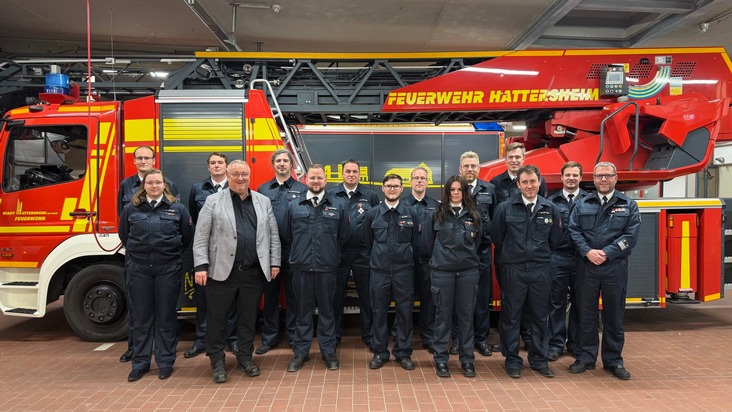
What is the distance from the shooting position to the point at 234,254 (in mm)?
3879

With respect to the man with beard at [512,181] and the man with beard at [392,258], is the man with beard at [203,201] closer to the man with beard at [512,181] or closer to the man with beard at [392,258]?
the man with beard at [392,258]

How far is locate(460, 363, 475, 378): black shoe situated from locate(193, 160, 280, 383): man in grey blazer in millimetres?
1956

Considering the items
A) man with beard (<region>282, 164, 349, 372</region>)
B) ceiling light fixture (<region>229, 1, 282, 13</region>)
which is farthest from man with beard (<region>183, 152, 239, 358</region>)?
ceiling light fixture (<region>229, 1, 282, 13</region>)

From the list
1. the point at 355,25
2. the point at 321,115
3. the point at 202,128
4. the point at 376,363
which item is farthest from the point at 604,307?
the point at 355,25

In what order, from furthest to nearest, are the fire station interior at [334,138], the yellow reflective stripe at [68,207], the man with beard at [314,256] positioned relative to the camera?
1. the yellow reflective stripe at [68,207]
2. the man with beard at [314,256]
3. the fire station interior at [334,138]

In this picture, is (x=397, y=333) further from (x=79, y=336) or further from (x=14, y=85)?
(x=14, y=85)

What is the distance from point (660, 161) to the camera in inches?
205

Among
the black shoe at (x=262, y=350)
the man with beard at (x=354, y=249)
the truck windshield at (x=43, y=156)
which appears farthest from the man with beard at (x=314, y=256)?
the truck windshield at (x=43, y=156)

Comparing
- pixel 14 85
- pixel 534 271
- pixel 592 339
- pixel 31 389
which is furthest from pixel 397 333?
pixel 14 85

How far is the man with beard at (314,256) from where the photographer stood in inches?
162

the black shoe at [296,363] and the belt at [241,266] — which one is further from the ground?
the belt at [241,266]

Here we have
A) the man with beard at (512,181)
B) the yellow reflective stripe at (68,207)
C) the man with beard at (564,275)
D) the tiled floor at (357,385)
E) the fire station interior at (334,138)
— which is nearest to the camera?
the tiled floor at (357,385)

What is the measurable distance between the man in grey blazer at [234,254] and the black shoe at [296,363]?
1.07 feet

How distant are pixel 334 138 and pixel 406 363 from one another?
514 centimetres
